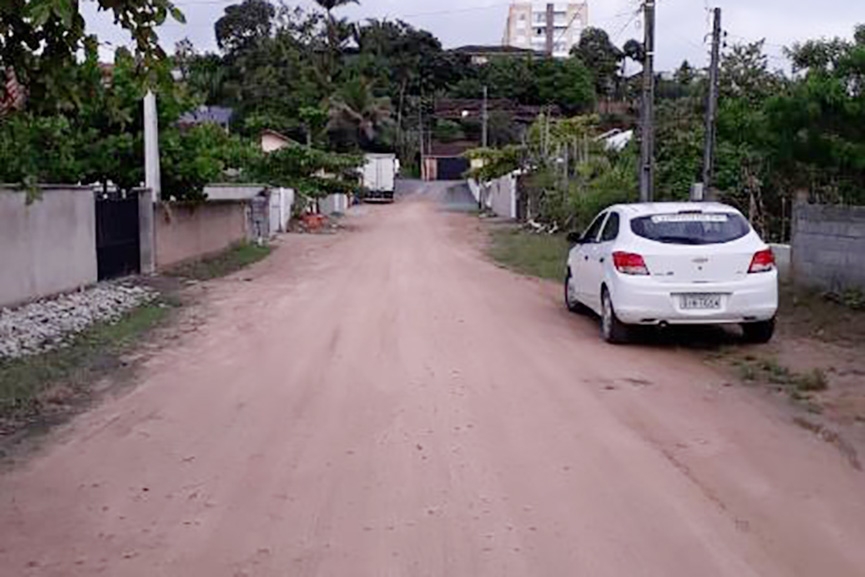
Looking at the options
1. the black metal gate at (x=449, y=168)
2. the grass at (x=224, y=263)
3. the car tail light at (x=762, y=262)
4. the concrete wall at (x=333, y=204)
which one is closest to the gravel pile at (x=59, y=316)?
the grass at (x=224, y=263)

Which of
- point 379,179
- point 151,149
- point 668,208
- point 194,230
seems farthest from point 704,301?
point 379,179

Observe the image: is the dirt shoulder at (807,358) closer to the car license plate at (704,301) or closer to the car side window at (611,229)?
the car license plate at (704,301)

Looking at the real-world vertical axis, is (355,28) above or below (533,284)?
above

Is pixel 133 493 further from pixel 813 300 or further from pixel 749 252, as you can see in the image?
pixel 813 300

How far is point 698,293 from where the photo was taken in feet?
38.0

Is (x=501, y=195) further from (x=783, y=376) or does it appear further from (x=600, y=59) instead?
(x=783, y=376)

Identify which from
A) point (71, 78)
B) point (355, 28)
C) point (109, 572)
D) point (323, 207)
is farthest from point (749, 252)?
point (355, 28)

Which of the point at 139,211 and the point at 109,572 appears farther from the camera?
the point at 139,211

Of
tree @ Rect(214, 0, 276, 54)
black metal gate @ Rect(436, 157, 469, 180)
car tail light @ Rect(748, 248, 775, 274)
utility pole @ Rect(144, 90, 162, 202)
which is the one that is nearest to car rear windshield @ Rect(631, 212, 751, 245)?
car tail light @ Rect(748, 248, 775, 274)

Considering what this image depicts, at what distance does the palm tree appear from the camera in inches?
3110

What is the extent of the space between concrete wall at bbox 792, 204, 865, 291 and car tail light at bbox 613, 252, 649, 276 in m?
3.69

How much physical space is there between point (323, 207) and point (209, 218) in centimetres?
3077

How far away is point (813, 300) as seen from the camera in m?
14.7

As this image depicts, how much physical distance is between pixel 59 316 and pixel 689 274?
7.64 metres
